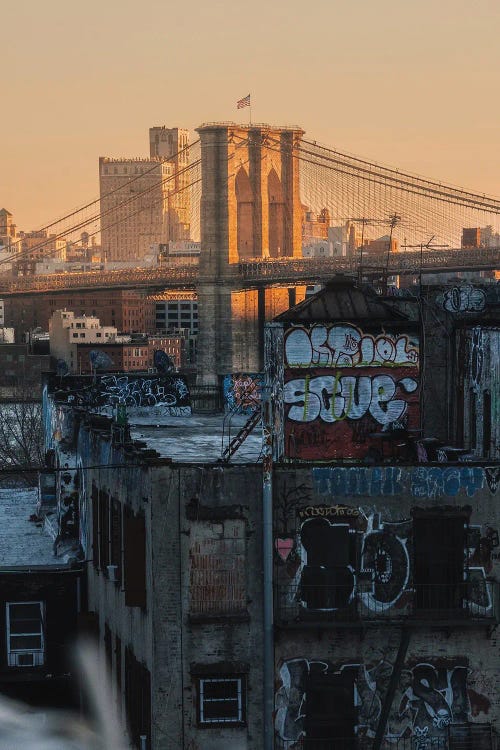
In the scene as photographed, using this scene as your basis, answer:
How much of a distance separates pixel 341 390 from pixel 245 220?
15746cm

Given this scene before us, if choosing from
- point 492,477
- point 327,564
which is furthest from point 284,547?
point 492,477

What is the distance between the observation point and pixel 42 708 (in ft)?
79.7

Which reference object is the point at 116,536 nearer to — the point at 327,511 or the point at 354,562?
the point at 327,511

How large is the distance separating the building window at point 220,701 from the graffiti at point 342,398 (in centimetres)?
357

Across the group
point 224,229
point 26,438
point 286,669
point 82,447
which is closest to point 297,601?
point 286,669

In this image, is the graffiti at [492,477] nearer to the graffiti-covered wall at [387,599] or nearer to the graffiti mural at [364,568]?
the graffiti-covered wall at [387,599]

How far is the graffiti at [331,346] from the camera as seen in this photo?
2153 cm

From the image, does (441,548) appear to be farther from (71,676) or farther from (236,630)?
(71,676)

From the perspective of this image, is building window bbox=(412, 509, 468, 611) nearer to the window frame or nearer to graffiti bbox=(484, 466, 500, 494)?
graffiti bbox=(484, 466, 500, 494)

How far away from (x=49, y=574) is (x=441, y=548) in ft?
22.5

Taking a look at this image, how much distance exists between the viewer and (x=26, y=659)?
2438cm

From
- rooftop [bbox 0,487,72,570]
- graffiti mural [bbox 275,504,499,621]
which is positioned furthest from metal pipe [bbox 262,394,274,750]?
rooftop [bbox 0,487,72,570]

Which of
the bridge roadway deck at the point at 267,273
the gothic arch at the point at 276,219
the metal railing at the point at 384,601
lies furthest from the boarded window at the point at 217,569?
the gothic arch at the point at 276,219

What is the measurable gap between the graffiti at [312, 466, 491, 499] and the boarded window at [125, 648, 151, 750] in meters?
2.75
